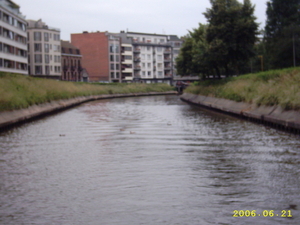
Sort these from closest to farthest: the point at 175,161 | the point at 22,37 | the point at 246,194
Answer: the point at 246,194
the point at 175,161
the point at 22,37

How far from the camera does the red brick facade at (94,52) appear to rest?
140 m

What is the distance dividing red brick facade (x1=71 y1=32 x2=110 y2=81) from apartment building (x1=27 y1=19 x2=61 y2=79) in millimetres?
21764

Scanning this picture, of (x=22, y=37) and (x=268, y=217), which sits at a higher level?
(x=22, y=37)

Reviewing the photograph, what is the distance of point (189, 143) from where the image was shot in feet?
48.6

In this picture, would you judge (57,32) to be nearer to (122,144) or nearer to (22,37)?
(22,37)

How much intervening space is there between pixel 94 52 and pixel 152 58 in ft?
98.5

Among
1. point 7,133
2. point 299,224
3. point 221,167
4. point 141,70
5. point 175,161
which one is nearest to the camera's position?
point 299,224

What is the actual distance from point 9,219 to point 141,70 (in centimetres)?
15676

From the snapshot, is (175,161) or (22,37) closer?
(175,161)

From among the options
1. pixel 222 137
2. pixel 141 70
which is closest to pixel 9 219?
pixel 222 137

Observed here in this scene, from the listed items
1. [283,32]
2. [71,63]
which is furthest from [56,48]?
[283,32]

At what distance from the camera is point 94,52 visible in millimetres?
142250
